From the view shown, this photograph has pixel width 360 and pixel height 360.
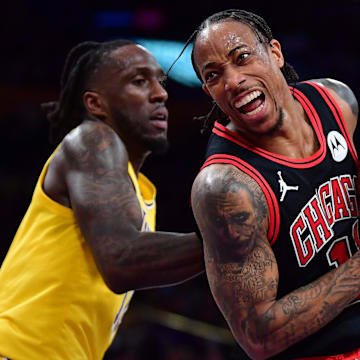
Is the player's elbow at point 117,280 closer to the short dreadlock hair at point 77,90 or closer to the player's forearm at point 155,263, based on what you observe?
the player's forearm at point 155,263

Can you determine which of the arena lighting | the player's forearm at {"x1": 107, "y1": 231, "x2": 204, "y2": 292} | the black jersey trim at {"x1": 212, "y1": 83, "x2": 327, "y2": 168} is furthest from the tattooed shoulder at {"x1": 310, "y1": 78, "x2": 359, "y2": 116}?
the arena lighting

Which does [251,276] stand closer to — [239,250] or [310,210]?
[239,250]

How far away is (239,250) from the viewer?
1.81 m

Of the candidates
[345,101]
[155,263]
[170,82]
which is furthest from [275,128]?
[170,82]

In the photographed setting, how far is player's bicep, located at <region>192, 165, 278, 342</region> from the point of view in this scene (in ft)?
5.89

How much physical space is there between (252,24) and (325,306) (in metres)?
0.94

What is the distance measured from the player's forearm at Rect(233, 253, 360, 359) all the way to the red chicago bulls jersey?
0.10 m

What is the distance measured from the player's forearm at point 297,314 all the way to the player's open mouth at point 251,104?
1.83ft

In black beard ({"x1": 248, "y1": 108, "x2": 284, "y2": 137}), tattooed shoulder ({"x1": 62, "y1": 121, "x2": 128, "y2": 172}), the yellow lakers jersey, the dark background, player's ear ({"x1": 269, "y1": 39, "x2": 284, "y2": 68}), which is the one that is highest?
player's ear ({"x1": 269, "y1": 39, "x2": 284, "y2": 68})

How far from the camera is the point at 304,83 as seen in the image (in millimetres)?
2285

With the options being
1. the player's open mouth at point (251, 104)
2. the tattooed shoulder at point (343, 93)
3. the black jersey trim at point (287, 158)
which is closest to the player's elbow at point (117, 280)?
the black jersey trim at point (287, 158)

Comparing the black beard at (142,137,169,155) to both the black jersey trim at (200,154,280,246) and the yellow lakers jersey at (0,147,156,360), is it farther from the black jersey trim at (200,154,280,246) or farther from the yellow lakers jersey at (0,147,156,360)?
the black jersey trim at (200,154,280,246)

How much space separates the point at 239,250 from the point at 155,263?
559 mm

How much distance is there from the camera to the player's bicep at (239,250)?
5.89 feet
